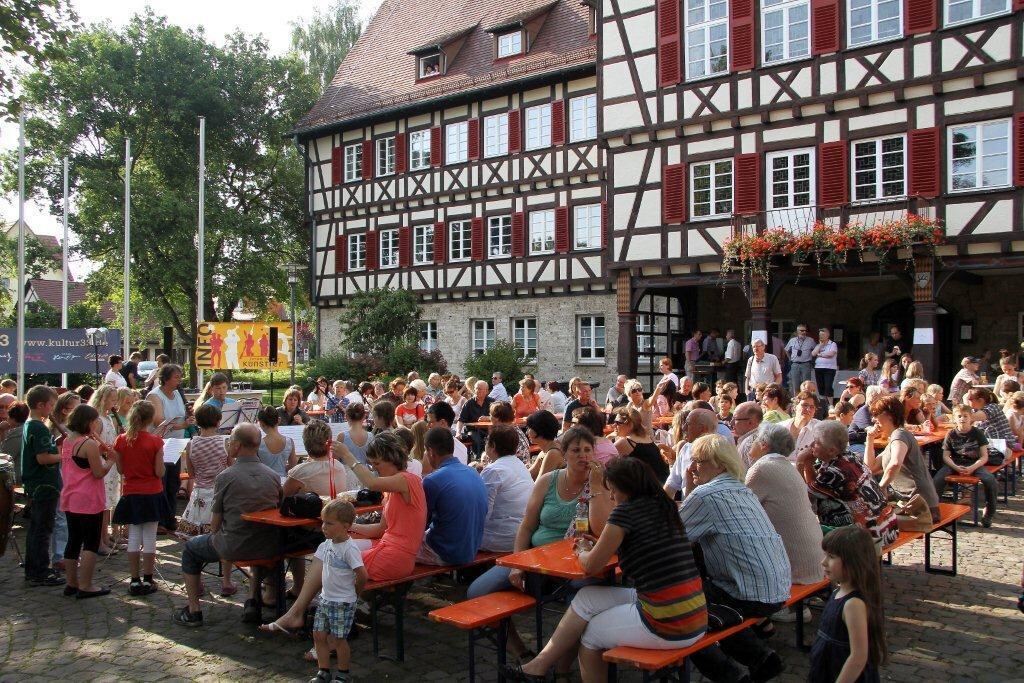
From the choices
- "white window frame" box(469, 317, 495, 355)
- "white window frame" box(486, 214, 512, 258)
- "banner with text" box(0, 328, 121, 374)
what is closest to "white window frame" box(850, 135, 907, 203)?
"white window frame" box(486, 214, 512, 258)

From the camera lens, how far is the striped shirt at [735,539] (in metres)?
4.92

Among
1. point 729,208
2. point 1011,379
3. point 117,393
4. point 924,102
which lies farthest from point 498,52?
point 117,393

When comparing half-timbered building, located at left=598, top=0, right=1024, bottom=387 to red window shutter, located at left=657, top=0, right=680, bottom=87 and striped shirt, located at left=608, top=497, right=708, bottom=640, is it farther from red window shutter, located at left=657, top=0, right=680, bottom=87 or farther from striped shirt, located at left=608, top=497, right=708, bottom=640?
striped shirt, located at left=608, top=497, right=708, bottom=640

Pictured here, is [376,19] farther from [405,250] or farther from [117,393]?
[117,393]

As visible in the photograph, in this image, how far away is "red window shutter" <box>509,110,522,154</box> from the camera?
26.4 metres

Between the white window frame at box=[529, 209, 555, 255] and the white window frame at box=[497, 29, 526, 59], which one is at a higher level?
the white window frame at box=[497, 29, 526, 59]

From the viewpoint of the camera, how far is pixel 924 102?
57.9 feet

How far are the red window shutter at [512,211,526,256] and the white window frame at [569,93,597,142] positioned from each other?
9.11 feet

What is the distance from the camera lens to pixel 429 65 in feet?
97.2

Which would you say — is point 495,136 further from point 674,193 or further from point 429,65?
point 674,193

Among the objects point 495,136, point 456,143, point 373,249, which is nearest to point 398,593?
point 495,136

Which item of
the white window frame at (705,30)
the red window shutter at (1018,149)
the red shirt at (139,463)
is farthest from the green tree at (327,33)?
the red shirt at (139,463)

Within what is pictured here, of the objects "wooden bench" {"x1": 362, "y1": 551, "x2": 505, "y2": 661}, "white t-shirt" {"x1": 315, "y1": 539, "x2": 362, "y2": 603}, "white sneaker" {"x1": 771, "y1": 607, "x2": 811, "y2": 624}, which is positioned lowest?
"white sneaker" {"x1": 771, "y1": 607, "x2": 811, "y2": 624}

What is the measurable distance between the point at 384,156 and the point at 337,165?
222 cm
